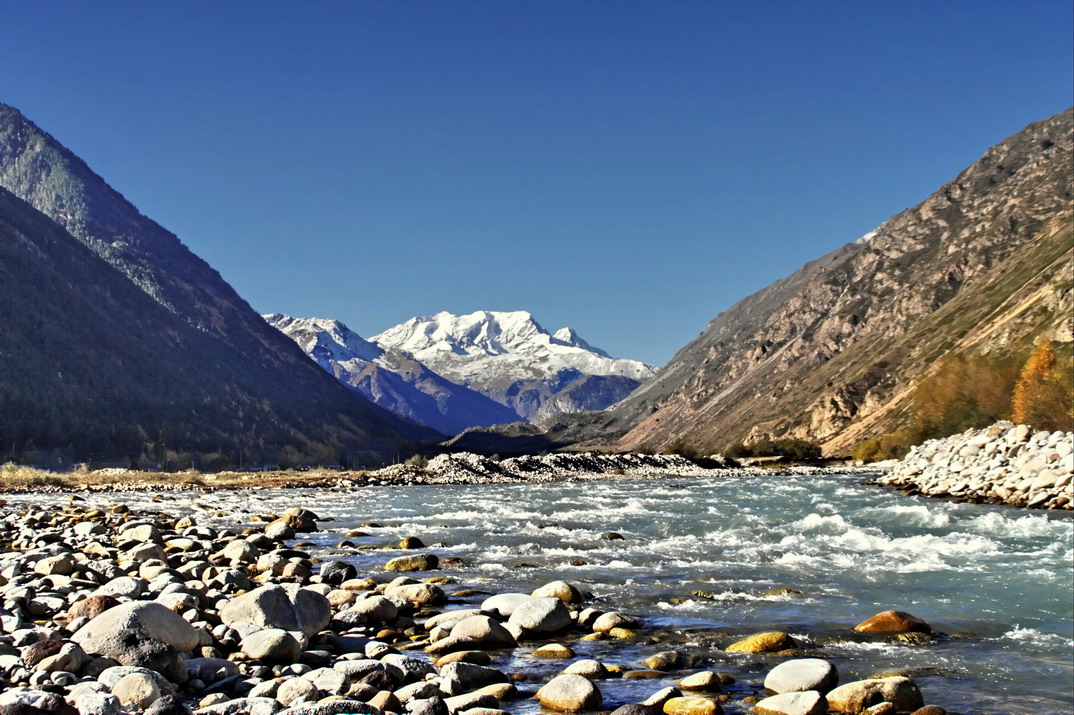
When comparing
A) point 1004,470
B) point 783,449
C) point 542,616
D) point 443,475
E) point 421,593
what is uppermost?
point 1004,470

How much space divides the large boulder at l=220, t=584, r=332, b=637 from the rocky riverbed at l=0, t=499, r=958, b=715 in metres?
0.03

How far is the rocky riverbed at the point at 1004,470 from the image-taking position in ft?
143

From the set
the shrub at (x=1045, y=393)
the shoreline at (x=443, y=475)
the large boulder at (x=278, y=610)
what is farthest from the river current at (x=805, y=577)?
the shoreline at (x=443, y=475)

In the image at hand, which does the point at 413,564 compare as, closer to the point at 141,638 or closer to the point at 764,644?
the point at 764,644

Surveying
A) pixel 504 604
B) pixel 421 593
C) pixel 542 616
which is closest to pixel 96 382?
pixel 421 593

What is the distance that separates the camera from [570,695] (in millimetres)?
11422

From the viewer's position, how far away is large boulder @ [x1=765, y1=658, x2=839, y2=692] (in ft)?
39.4

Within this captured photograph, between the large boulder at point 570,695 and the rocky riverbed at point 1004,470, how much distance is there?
40.0m

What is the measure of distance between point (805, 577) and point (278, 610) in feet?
49.8

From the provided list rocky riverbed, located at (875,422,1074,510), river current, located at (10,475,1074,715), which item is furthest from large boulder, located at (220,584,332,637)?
rocky riverbed, located at (875,422,1074,510)

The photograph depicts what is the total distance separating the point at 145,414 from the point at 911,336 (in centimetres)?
15638

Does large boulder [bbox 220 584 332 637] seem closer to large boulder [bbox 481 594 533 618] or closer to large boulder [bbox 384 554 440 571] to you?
large boulder [bbox 481 594 533 618]

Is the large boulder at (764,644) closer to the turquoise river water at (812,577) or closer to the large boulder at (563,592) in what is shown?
the turquoise river water at (812,577)

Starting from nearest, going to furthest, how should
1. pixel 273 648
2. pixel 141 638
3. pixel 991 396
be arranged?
1. pixel 141 638
2. pixel 273 648
3. pixel 991 396
